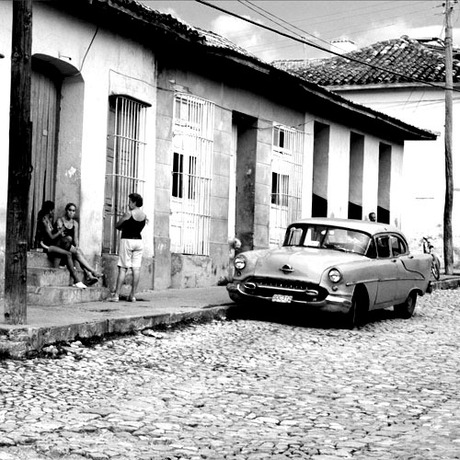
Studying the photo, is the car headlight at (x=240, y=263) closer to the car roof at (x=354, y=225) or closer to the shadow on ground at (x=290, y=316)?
the shadow on ground at (x=290, y=316)

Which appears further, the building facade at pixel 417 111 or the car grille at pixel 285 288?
the building facade at pixel 417 111

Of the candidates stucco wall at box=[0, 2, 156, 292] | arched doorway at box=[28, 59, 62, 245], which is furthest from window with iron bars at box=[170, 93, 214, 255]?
arched doorway at box=[28, 59, 62, 245]

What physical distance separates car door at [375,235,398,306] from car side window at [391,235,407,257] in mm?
174

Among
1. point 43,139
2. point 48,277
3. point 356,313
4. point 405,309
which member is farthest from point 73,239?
point 405,309

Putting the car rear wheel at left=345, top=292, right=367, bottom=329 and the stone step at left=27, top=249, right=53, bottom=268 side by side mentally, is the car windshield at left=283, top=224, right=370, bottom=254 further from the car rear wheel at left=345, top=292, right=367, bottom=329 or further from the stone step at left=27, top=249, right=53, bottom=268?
the stone step at left=27, top=249, right=53, bottom=268

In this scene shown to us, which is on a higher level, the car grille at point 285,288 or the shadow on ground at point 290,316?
the car grille at point 285,288

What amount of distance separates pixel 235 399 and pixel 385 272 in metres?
6.47

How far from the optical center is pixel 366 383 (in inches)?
328

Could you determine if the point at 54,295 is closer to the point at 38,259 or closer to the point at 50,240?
the point at 38,259

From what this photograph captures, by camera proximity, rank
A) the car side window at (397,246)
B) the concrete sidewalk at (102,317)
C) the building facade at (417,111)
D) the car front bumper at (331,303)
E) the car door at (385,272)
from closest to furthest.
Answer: the concrete sidewalk at (102,317), the car front bumper at (331,303), the car door at (385,272), the car side window at (397,246), the building facade at (417,111)

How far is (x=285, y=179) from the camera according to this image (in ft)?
68.7

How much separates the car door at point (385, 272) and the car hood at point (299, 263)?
434mm

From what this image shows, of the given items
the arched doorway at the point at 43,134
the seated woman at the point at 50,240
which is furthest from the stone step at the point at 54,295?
the arched doorway at the point at 43,134

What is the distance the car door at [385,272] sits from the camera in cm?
1334
